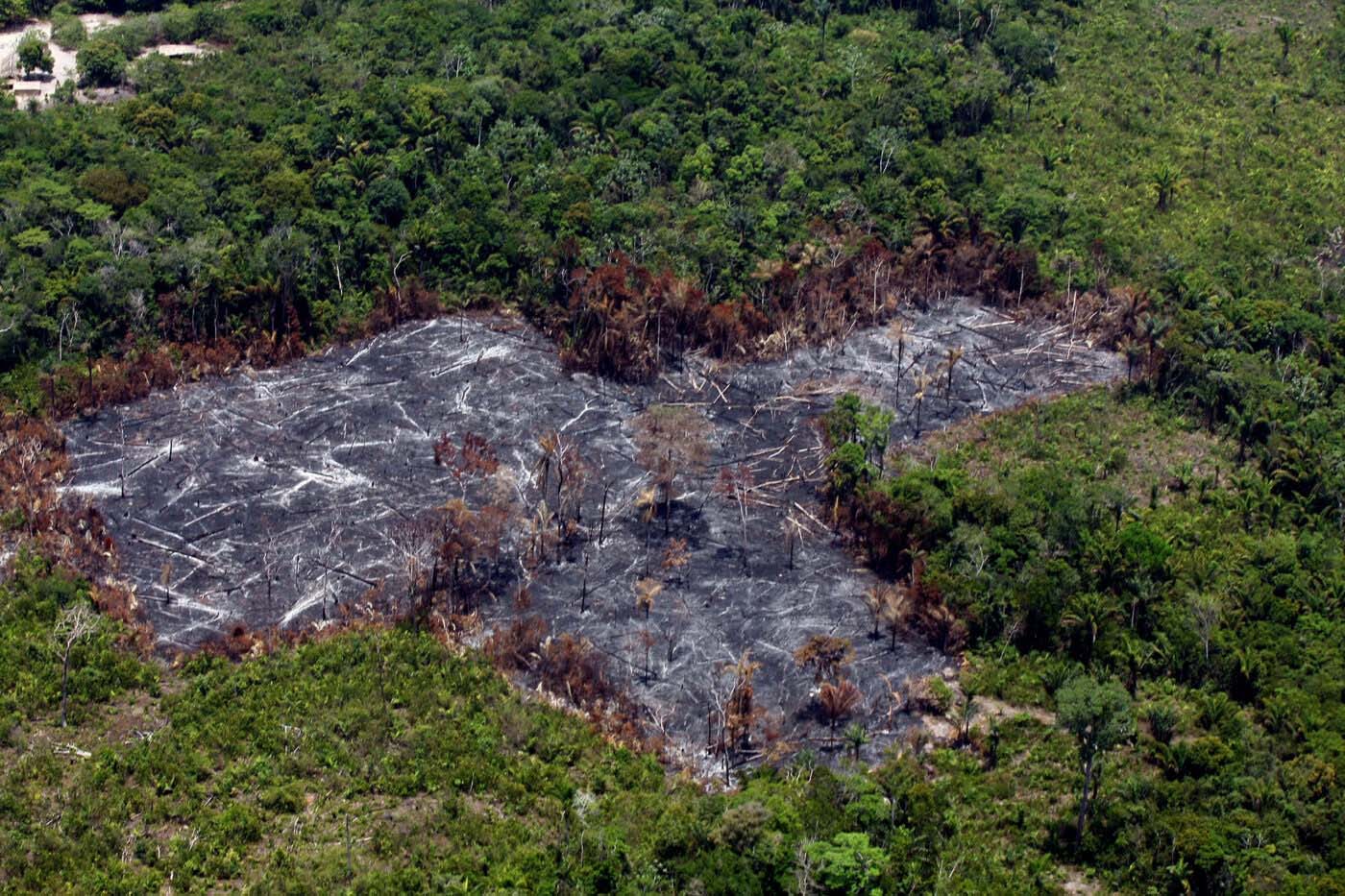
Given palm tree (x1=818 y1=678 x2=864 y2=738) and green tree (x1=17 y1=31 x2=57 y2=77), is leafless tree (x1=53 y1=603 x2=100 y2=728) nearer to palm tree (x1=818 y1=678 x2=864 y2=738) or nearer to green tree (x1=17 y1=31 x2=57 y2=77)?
palm tree (x1=818 y1=678 x2=864 y2=738)

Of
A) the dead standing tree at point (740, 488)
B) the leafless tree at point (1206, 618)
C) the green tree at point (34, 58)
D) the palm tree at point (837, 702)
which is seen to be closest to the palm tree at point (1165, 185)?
the dead standing tree at point (740, 488)

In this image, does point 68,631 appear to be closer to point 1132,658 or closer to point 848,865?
point 848,865

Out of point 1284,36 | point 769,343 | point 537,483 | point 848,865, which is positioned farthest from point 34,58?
point 1284,36

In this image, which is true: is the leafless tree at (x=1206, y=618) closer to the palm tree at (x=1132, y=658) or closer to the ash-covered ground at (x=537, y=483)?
the palm tree at (x=1132, y=658)

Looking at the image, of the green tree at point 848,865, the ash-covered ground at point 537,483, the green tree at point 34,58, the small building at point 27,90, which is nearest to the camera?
the green tree at point 848,865

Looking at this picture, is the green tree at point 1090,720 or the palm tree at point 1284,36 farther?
the palm tree at point 1284,36

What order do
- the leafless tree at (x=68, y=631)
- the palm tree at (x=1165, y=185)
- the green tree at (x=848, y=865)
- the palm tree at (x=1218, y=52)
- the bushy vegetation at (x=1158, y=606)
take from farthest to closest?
the palm tree at (x=1218, y=52) < the palm tree at (x=1165, y=185) < the leafless tree at (x=68, y=631) < the bushy vegetation at (x=1158, y=606) < the green tree at (x=848, y=865)

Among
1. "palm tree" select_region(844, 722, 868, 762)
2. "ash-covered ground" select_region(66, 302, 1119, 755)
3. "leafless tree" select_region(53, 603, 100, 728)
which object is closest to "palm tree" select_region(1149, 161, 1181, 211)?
"ash-covered ground" select_region(66, 302, 1119, 755)
